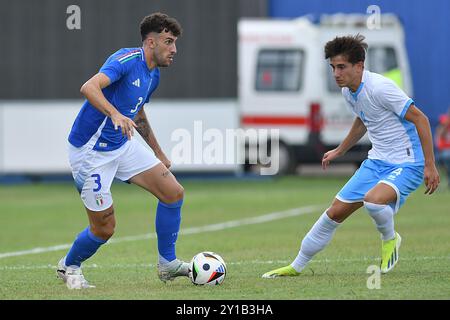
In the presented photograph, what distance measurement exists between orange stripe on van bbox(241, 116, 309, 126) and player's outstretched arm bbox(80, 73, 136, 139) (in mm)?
16531

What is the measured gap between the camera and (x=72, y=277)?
351 inches

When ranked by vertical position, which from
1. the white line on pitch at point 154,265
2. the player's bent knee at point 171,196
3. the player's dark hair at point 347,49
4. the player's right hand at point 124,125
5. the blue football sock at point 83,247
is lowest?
the white line on pitch at point 154,265

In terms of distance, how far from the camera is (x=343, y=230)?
1451 cm

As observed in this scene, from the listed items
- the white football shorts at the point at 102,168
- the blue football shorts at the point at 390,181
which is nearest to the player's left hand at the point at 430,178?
the blue football shorts at the point at 390,181

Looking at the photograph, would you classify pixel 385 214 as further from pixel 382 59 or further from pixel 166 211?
pixel 382 59

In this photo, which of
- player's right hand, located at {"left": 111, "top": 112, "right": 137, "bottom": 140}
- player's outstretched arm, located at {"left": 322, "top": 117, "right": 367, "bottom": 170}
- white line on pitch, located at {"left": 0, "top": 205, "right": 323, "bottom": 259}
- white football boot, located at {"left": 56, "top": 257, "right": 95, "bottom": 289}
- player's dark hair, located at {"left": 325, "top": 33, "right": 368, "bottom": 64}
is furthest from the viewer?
white line on pitch, located at {"left": 0, "top": 205, "right": 323, "bottom": 259}

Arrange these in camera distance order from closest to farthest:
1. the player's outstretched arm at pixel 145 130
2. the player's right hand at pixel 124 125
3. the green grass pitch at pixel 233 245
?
the player's right hand at pixel 124 125
the green grass pitch at pixel 233 245
the player's outstretched arm at pixel 145 130

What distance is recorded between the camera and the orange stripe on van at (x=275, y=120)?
2491cm

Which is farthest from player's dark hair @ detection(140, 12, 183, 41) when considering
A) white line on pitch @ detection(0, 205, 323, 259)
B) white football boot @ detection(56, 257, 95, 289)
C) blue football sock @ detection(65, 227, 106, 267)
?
white line on pitch @ detection(0, 205, 323, 259)

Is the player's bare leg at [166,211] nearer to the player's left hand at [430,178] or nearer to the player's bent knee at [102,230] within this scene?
the player's bent knee at [102,230]

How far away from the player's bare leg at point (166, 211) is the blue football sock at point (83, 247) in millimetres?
507

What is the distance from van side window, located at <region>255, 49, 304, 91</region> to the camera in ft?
82.9

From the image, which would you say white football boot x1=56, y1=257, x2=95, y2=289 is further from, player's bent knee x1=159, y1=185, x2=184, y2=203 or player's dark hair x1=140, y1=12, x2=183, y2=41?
A: player's dark hair x1=140, y1=12, x2=183, y2=41

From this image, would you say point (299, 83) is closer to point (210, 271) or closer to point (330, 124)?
point (330, 124)
